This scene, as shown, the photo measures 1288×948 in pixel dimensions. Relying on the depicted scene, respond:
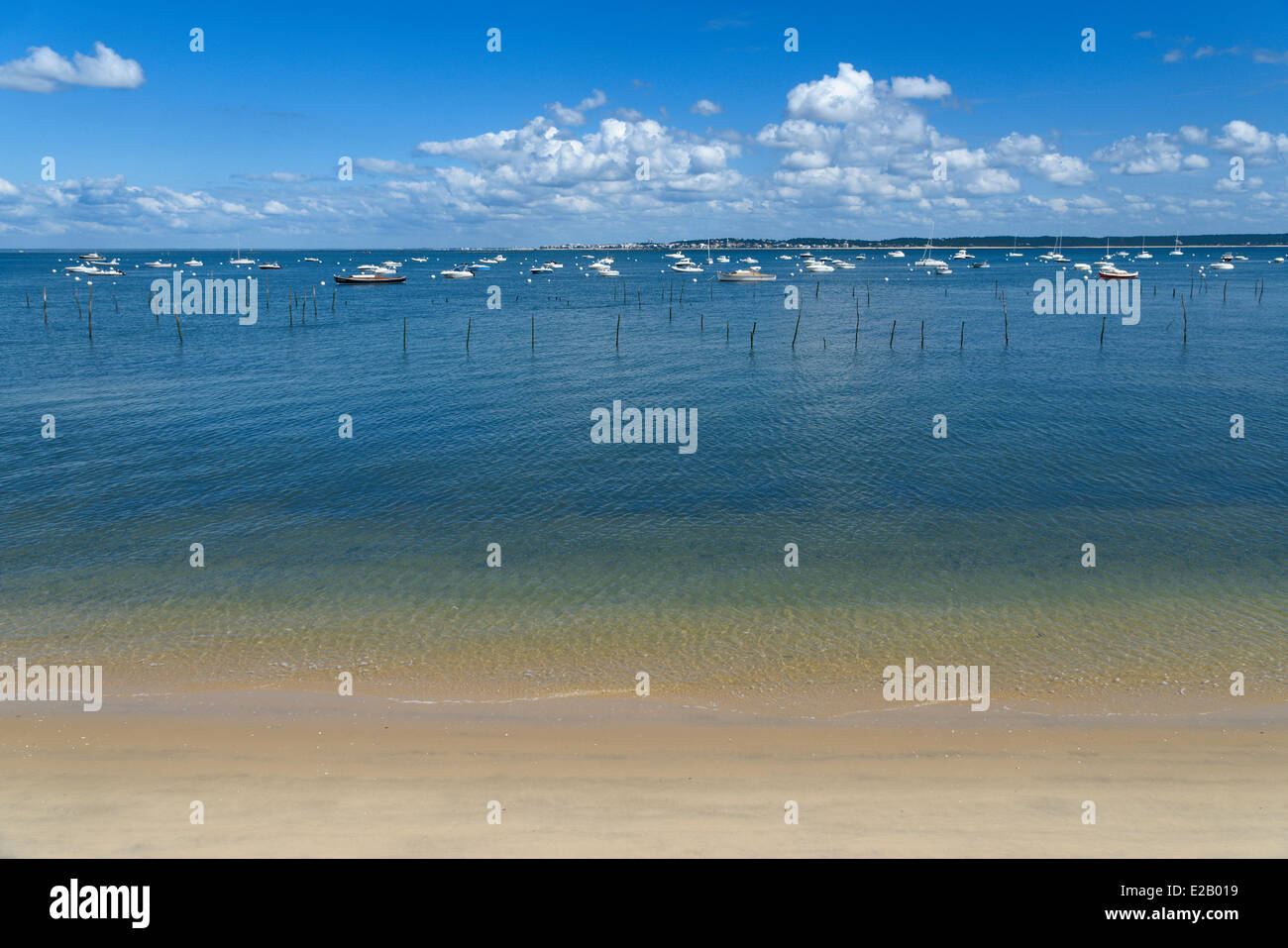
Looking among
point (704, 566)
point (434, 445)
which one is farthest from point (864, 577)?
point (434, 445)

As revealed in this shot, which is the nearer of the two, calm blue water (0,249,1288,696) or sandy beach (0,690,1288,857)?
sandy beach (0,690,1288,857)

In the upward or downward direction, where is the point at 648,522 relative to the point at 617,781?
upward

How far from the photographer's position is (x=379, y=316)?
93188 mm

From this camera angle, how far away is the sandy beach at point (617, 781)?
1023cm

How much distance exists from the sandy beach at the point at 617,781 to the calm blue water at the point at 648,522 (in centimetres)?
165

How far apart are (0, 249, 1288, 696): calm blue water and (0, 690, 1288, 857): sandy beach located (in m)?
1.65

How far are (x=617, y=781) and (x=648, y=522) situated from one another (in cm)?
1309

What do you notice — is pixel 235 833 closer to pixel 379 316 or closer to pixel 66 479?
pixel 66 479

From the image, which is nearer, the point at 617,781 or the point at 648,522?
the point at 617,781

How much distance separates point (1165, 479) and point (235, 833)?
97.0ft

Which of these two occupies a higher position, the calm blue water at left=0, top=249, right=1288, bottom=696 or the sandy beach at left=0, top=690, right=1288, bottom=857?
the calm blue water at left=0, top=249, right=1288, bottom=696

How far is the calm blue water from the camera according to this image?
16516mm

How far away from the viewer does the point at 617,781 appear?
11.7 m

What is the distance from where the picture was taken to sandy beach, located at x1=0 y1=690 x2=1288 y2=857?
33.6 ft
